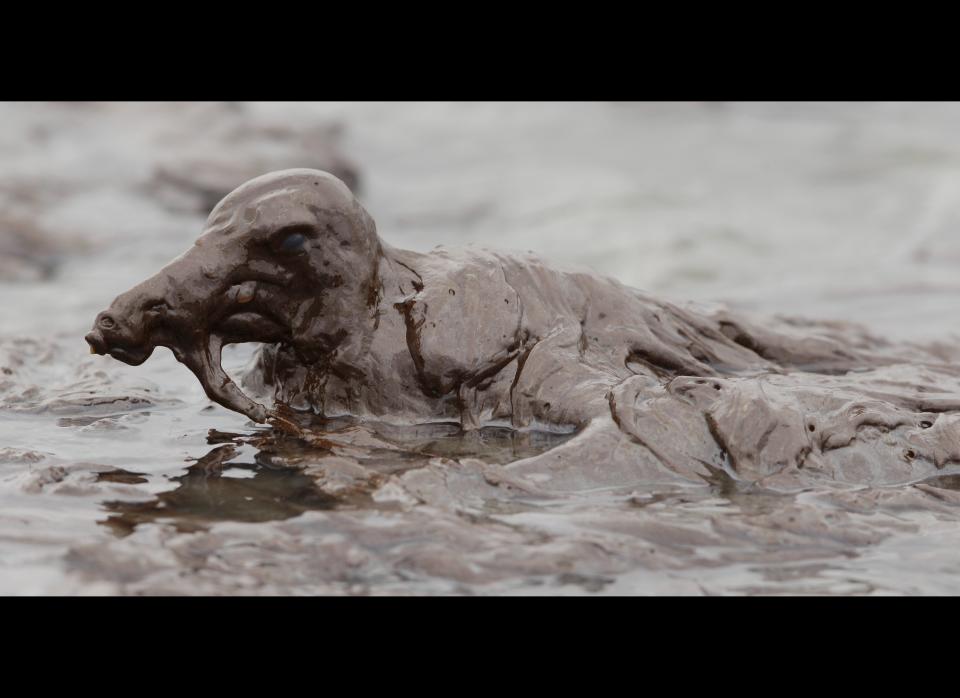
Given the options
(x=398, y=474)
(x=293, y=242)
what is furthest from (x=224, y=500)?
(x=293, y=242)

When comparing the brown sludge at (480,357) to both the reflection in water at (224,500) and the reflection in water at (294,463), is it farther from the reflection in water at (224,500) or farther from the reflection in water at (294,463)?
the reflection in water at (224,500)

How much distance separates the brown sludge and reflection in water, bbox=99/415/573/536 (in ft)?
0.37

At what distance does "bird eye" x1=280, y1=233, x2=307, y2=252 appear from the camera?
4.49 meters

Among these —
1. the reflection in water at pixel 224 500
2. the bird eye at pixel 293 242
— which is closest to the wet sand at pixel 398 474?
the reflection in water at pixel 224 500

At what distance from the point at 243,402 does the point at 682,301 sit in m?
2.23

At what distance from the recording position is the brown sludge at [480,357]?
4211 millimetres

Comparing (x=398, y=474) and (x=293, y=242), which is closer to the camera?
(x=398, y=474)

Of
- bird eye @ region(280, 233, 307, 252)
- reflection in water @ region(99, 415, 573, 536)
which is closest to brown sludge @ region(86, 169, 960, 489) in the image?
bird eye @ region(280, 233, 307, 252)

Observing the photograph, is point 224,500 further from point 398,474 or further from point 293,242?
point 293,242

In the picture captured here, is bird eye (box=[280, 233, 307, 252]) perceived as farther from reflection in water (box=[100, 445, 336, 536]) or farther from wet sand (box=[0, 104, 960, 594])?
reflection in water (box=[100, 445, 336, 536])

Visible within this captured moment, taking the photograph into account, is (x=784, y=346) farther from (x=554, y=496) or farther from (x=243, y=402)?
(x=243, y=402)

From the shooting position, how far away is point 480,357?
15.1 ft

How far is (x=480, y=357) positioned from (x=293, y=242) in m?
0.84

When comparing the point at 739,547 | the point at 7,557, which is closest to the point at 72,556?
the point at 7,557
